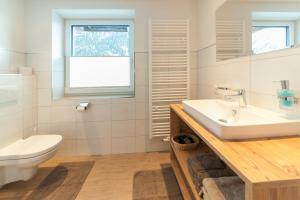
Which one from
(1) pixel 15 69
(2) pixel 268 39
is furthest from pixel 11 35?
(2) pixel 268 39

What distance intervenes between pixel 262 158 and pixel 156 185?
136 cm

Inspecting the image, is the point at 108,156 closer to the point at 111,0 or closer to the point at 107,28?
the point at 107,28

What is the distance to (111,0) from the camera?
2.48 metres

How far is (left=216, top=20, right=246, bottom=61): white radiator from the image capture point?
1.55 meters

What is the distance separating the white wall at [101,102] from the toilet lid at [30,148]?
475 millimetres

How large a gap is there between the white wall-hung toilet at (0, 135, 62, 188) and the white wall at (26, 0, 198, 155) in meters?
0.48

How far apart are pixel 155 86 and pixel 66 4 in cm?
147

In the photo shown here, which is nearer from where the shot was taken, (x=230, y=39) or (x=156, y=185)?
(x=230, y=39)

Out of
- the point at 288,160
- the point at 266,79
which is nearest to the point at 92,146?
the point at 266,79

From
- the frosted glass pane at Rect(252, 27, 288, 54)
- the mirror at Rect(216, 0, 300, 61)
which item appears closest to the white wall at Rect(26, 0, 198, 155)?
the mirror at Rect(216, 0, 300, 61)

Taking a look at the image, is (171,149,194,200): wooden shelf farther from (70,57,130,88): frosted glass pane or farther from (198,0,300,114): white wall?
(70,57,130,88): frosted glass pane

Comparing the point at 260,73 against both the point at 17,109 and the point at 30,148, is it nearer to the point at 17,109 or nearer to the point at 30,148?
the point at 30,148

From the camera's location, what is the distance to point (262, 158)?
671 mm

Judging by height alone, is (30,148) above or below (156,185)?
above
